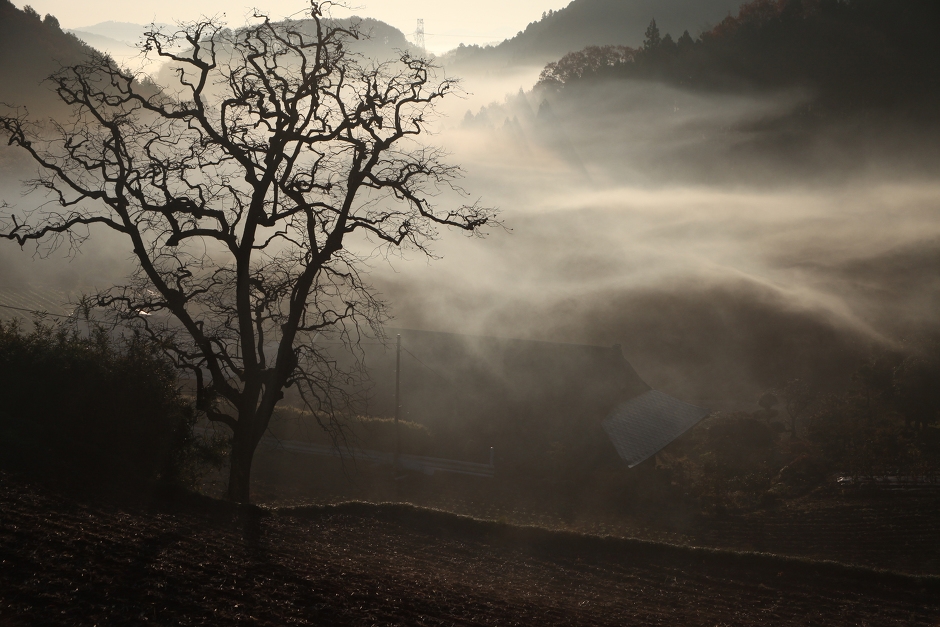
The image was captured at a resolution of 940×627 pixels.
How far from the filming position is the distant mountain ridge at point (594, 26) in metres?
156

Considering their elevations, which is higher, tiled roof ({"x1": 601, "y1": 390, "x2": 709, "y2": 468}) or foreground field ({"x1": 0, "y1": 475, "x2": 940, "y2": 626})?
tiled roof ({"x1": 601, "y1": 390, "x2": 709, "y2": 468})

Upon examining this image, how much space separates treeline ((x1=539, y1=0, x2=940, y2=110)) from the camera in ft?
230

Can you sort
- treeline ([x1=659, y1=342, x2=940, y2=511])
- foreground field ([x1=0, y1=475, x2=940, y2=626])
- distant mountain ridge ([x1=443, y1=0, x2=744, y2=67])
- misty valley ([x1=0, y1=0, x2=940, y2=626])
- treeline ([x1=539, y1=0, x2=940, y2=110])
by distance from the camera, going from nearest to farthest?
foreground field ([x1=0, y1=475, x2=940, y2=626]), misty valley ([x1=0, y1=0, x2=940, y2=626]), treeline ([x1=659, y1=342, x2=940, y2=511]), treeline ([x1=539, y1=0, x2=940, y2=110]), distant mountain ridge ([x1=443, y1=0, x2=744, y2=67])

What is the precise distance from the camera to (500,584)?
11352 mm

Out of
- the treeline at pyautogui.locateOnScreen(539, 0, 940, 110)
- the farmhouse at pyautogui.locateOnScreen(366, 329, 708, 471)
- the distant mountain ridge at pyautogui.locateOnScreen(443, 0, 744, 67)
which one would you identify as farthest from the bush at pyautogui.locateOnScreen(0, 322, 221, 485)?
the distant mountain ridge at pyautogui.locateOnScreen(443, 0, 744, 67)

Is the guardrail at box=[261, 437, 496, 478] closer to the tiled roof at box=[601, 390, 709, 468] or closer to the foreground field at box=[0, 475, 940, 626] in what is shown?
the tiled roof at box=[601, 390, 709, 468]

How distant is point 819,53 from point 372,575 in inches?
3245

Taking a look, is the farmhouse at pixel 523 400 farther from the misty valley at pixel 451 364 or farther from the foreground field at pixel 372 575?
the foreground field at pixel 372 575

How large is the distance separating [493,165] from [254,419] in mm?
80683

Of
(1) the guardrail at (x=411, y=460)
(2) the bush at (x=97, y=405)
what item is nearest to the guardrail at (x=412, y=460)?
(1) the guardrail at (x=411, y=460)

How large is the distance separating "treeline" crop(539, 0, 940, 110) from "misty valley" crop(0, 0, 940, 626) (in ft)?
1.21

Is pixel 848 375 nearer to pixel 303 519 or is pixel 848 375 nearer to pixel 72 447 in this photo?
pixel 303 519

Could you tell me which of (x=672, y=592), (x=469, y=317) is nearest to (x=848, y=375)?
(x=469, y=317)

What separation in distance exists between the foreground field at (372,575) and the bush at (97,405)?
1.98 metres
